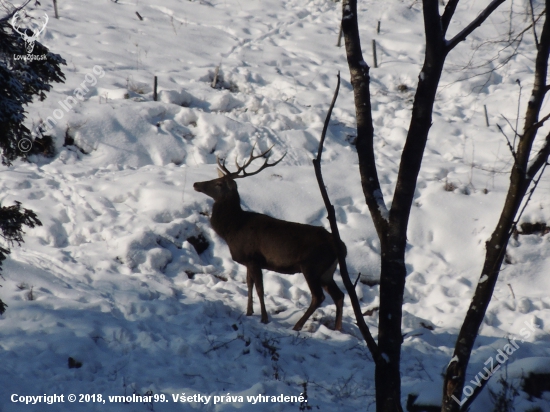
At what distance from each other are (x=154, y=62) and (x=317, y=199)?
6.85 meters

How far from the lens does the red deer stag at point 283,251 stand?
6.20m

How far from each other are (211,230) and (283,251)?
1.97 m

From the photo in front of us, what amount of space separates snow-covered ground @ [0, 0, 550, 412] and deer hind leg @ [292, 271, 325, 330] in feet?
0.64

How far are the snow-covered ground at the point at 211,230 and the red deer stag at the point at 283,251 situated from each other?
1.03 feet

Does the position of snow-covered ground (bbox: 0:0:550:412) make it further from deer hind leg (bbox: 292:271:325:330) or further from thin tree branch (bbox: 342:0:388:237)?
thin tree branch (bbox: 342:0:388:237)

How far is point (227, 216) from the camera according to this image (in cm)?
684

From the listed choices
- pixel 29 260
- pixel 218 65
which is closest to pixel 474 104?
pixel 218 65

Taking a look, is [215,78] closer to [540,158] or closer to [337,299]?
[337,299]

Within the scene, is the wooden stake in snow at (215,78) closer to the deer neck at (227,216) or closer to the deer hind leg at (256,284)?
the deer neck at (227,216)

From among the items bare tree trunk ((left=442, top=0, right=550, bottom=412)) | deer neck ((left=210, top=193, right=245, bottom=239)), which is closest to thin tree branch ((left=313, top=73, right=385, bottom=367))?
bare tree trunk ((left=442, top=0, right=550, bottom=412))

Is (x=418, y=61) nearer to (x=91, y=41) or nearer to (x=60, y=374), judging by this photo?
(x=91, y=41)

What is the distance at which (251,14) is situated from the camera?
1759 cm

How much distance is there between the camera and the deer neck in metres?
6.73

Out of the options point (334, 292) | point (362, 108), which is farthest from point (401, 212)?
point (334, 292)
